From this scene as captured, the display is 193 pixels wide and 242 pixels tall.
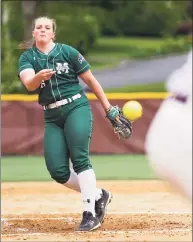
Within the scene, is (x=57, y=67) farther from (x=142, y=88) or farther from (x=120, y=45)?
(x=120, y=45)

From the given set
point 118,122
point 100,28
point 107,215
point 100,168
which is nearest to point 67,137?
point 118,122

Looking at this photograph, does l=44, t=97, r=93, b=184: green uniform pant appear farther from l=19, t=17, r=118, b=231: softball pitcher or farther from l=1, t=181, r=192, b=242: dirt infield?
l=1, t=181, r=192, b=242: dirt infield

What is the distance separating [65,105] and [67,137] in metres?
0.27

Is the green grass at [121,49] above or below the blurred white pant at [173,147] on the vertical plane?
below

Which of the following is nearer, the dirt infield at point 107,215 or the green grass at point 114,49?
the dirt infield at point 107,215

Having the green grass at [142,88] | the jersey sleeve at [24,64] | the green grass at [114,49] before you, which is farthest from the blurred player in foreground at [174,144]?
the green grass at [114,49]

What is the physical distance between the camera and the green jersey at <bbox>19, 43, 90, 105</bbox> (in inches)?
286

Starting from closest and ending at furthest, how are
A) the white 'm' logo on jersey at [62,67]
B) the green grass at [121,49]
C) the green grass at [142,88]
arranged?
the white 'm' logo on jersey at [62,67], the green grass at [142,88], the green grass at [121,49]

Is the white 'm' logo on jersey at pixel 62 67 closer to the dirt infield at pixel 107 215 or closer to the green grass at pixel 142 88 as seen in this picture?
→ the dirt infield at pixel 107 215

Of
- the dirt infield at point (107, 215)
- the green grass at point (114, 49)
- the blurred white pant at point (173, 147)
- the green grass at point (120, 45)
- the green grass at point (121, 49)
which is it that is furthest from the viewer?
the green grass at point (120, 45)

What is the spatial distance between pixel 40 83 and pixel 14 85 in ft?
67.2

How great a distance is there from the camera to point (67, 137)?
725 cm

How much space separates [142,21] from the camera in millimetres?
65375

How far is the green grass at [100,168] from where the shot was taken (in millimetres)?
13116
